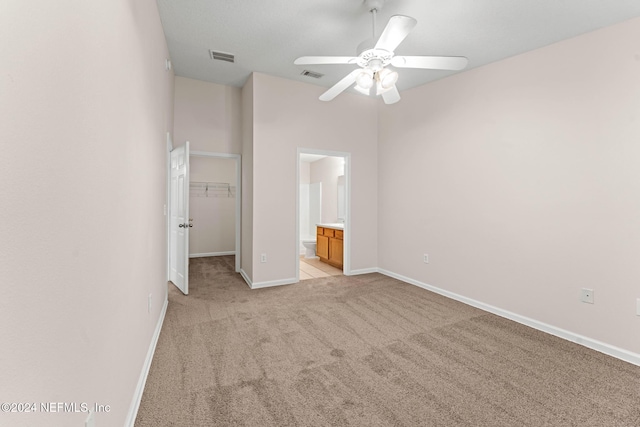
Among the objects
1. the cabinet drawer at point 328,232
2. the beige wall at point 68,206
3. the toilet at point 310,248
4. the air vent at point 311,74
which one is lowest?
the toilet at point 310,248

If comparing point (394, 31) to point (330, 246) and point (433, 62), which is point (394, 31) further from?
point (330, 246)

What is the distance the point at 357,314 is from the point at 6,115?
10.2 feet

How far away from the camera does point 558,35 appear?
2.75 m

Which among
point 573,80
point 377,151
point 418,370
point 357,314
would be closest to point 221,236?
point 377,151

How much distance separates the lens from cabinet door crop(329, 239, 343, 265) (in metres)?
5.35

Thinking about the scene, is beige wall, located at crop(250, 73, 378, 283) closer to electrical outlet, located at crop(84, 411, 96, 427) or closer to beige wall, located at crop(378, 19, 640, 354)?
beige wall, located at crop(378, 19, 640, 354)

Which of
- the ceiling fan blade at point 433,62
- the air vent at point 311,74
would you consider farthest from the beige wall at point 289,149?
the ceiling fan blade at point 433,62

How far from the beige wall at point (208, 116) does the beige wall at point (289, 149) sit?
33.8 inches

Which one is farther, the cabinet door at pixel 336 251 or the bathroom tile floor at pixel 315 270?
the cabinet door at pixel 336 251

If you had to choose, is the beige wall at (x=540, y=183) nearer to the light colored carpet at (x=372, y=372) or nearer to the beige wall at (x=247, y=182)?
the light colored carpet at (x=372, y=372)

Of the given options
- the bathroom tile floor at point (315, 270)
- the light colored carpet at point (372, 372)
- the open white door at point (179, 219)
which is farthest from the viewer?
the bathroom tile floor at point (315, 270)

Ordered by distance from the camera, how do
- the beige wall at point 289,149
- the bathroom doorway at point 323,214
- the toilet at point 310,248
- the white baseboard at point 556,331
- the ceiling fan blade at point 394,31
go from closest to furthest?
the ceiling fan blade at point 394,31, the white baseboard at point 556,331, the beige wall at point 289,149, the bathroom doorway at point 323,214, the toilet at point 310,248

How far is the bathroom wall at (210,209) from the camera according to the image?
6.57m

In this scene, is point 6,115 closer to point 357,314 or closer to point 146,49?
point 146,49
